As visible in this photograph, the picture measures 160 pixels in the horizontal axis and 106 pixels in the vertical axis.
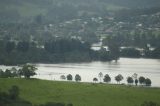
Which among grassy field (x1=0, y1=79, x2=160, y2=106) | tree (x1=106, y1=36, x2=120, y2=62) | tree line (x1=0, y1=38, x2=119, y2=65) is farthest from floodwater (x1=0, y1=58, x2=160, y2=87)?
grassy field (x1=0, y1=79, x2=160, y2=106)

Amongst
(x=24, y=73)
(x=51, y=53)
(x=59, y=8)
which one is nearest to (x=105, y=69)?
(x=51, y=53)

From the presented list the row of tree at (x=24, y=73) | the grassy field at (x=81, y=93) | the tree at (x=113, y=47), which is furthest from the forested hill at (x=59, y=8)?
the grassy field at (x=81, y=93)

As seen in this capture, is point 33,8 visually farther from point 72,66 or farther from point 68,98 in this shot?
point 68,98

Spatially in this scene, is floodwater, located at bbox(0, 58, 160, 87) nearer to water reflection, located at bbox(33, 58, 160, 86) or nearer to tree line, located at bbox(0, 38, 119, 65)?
water reflection, located at bbox(33, 58, 160, 86)

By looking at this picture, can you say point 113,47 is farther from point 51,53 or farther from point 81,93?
point 81,93

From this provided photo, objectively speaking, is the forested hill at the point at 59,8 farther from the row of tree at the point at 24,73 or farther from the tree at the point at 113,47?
the row of tree at the point at 24,73
